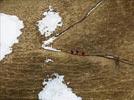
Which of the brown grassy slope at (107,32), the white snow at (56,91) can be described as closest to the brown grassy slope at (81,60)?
the brown grassy slope at (107,32)

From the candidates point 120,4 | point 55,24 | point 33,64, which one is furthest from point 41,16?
point 120,4

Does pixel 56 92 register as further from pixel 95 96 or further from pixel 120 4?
pixel 120 4

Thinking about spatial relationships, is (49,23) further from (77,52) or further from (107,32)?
(107,32)

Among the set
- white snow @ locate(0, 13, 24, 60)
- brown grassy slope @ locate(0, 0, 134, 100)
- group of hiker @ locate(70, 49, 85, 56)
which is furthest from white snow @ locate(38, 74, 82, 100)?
white snow @ locate(0, 13, 24, 60)

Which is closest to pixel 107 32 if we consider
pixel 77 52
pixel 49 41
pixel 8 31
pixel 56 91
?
pixel 77 52

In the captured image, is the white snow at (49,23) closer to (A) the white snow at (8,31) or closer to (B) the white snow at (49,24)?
(B) the white snow at (49,24)
